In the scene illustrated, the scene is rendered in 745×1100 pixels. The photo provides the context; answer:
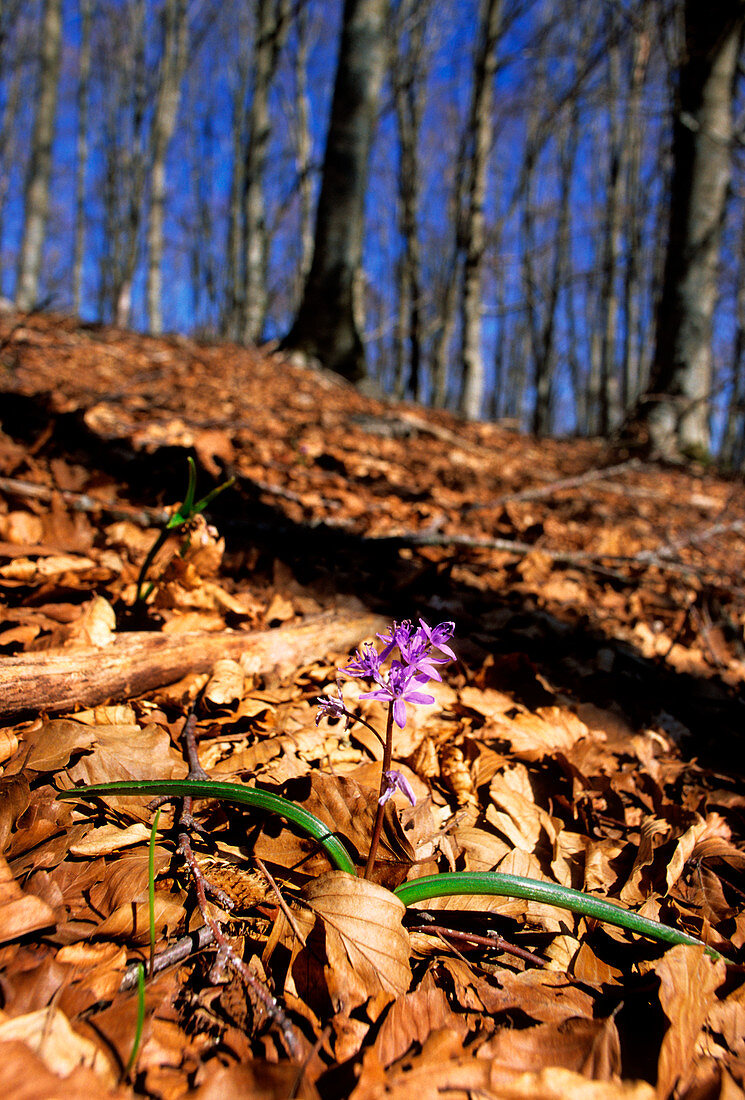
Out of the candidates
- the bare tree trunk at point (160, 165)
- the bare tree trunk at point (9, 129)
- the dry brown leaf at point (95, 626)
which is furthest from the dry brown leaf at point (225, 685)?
the bare tree trunk at point (9, 129)

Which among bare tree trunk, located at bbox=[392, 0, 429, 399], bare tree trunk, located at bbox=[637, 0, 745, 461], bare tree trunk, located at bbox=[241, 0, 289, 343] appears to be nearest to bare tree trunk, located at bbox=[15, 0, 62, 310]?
bare tree trunk, located at bbox=[241, 0, 289, 343]

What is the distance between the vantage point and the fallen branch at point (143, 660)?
46.1 inches

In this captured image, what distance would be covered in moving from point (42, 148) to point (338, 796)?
48.1 feet

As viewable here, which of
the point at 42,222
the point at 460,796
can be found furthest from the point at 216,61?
the point at 460,796

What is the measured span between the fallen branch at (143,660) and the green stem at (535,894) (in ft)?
2.30

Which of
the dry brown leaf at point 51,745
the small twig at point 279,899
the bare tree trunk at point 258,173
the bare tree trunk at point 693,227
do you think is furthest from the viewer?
the bare tree trunk at point 258,173

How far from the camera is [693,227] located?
21.8 ft

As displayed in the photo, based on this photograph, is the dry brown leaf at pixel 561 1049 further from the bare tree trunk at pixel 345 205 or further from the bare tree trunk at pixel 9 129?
the bare tree trunk at pixel 9 129

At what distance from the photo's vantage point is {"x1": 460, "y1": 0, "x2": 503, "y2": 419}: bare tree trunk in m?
9.25

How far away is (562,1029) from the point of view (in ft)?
2.66

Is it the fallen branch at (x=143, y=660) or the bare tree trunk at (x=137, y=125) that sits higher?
the bare tree trunk at (x=137, y=125)

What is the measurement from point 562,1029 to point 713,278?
8.03 m

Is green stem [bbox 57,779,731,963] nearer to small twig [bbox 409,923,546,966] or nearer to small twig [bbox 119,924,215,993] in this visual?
small twig [bbox 409,923,546,966]

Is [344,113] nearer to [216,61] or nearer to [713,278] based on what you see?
[713,278]
